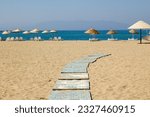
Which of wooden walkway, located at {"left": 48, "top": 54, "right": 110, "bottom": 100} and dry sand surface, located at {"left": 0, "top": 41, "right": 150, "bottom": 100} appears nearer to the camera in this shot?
wooden walkway, located at {"left": 48, "top": 54, "right": 110, "bottom": 100}

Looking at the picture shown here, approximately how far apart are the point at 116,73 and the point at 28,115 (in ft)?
18.3

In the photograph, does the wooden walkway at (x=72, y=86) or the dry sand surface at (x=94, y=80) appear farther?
the dry sand surface at (x=94, y=80)

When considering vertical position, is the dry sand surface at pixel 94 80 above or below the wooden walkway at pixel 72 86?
below

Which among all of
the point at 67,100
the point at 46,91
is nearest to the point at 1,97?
the point at 46,91

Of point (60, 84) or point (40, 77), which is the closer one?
point (60, 84)

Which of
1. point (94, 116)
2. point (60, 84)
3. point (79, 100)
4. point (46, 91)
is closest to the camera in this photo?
point (94, 116)

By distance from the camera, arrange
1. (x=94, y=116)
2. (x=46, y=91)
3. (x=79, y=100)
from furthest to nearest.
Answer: (x=46, y=91) → (x=79, y=100) → (x=94, y=116)

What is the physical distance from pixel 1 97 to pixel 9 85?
136 cm

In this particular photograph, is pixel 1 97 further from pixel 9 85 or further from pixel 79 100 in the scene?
pixel 79 100

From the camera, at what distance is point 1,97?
7969 millimetres

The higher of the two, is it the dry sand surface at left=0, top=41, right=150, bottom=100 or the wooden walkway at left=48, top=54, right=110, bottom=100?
the wooden walkway at left=48, top=54, right=110, bottom=100

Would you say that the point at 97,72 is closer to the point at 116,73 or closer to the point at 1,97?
the point at 116,73

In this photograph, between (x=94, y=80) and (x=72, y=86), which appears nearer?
(x=72, y=86)

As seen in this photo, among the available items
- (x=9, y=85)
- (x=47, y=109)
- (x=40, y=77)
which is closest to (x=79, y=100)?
(x=47, y=109)
